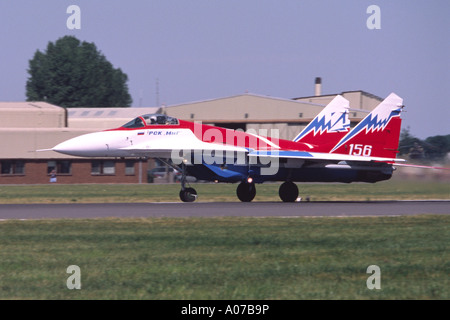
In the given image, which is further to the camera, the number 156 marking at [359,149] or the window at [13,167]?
the window at [13,167]

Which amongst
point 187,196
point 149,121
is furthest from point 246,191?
point 149,121

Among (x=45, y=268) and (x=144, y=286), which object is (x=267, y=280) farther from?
(x=45, y=268)

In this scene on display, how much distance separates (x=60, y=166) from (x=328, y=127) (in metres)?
37.0

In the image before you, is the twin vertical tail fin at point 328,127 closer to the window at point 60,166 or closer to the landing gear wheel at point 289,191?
the landing gear wheel at point 289,191

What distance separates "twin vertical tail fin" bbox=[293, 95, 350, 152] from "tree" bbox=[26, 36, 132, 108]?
8198cm

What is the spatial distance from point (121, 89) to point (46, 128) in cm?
7269

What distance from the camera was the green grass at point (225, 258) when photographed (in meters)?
8.65

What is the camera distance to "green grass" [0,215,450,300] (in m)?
8.65

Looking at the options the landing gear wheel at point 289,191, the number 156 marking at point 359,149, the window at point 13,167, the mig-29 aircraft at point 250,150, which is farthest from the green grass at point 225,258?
the window at point 13,167

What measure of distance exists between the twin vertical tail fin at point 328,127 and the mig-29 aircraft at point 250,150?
0.06m

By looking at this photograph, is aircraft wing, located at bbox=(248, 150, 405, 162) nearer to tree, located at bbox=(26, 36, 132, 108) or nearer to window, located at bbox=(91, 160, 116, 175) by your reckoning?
window, located at bbox=(91, 160, 116, 175)

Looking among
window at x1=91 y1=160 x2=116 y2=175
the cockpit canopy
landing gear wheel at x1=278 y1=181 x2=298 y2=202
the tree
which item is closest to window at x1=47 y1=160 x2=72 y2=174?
window at x1=91 y1=160 x2=116 y2=175
